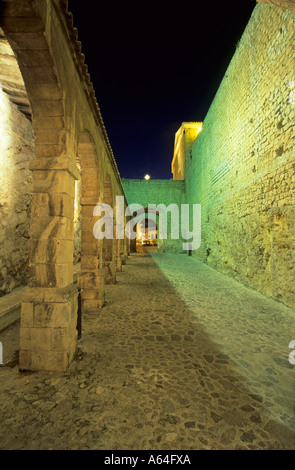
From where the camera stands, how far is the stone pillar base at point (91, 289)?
16.2ft

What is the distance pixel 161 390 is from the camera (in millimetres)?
2271

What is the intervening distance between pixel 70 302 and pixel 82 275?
2288mm

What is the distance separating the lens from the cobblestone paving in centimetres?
172

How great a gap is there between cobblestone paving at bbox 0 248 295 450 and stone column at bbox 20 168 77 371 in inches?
9.1

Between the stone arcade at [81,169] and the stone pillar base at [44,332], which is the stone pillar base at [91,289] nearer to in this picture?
the stone arcade at [81,169]

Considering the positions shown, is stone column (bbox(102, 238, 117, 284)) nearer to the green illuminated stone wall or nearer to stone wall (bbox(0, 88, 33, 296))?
stone wall (bbox(0, 88, 33, 296))

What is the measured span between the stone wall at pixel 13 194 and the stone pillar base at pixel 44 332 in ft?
8.10

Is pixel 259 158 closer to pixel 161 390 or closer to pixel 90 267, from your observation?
pixel 90 267

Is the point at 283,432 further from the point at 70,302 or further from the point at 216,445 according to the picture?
the point at 70,302

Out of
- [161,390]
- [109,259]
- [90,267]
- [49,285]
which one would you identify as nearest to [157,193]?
[109,259]

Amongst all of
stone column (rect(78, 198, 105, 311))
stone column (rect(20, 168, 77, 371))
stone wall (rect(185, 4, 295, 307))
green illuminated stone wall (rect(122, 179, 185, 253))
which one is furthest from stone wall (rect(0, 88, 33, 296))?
green illuminated stone wall (rect(122, 179, 185, 253))

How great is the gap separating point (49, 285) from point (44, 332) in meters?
0.56

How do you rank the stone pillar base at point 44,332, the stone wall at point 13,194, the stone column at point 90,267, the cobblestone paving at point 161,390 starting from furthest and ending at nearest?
the stone column at point 90,267, the stone wall at point 13,194, the stone pillar base at point 44,332, the cobblestone paving at point 161,390

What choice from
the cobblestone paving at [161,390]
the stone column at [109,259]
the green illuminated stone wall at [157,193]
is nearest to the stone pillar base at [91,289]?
the cobblestone paving at [161,390]
